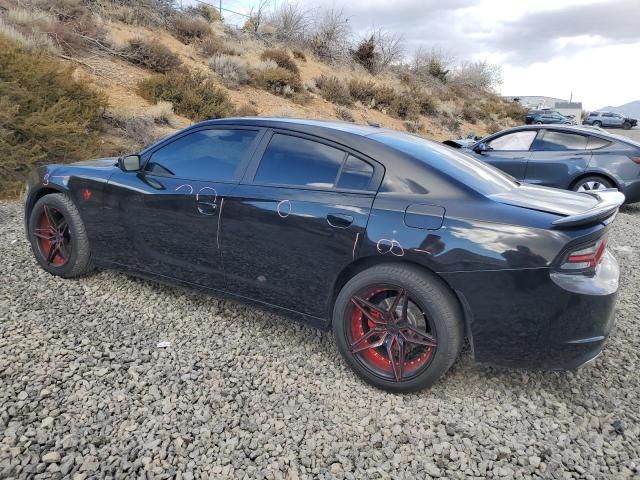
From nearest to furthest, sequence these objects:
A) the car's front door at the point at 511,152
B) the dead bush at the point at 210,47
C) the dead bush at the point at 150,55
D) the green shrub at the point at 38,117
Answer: the green shrub at the point at 38,117 < the car's front door at the point at 511,152 < the dead bush at the point at 150,55 < the dead bush at the point at 210,47

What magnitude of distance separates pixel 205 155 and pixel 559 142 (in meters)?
6.78

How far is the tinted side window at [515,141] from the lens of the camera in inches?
321

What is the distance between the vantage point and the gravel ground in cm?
221

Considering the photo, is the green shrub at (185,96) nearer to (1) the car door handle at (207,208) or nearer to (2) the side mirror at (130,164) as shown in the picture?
(2) the side mirror at (130,164)

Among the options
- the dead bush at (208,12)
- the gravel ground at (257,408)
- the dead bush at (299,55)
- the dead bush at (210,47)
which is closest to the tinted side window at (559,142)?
the gravel ground at (257,408)

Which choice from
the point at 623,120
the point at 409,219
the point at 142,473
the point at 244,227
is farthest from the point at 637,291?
the point at 623,120

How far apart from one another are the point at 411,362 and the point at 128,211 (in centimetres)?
236

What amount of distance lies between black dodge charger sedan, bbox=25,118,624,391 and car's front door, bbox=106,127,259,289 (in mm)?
11

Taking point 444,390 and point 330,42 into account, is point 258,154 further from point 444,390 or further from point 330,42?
point 330,42

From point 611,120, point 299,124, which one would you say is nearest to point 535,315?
point 299,124

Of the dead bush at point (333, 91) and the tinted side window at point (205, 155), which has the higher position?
the dead bush at point (333, 91)

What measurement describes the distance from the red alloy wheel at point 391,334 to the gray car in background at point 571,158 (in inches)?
215

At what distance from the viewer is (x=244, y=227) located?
3.05m

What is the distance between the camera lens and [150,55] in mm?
13828
